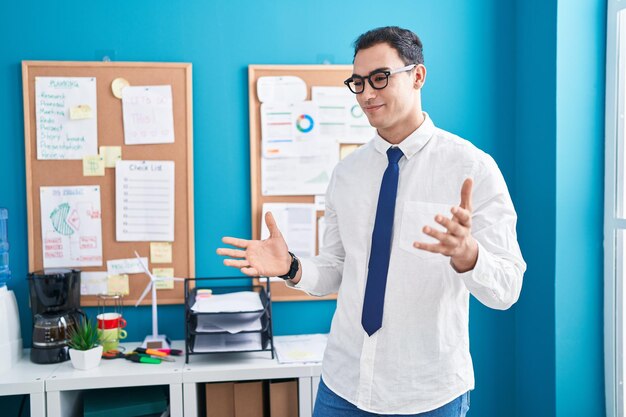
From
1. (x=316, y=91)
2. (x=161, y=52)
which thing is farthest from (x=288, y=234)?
(x=161, y=52)

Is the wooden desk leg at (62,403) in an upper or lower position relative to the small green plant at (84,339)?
lower

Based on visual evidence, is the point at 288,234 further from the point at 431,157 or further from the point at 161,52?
the point at 431,157

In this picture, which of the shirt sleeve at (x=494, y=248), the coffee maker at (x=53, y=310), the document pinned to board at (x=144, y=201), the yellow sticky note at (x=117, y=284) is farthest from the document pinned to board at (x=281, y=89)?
the shirt sleeve at (x=494, y=248)

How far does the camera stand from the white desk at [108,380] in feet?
6.98

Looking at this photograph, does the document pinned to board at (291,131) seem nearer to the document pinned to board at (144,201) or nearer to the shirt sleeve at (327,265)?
the document pinned to board at (144,201)

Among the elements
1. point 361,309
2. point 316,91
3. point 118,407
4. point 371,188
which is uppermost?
point 316,91

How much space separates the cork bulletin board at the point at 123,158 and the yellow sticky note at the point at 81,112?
43mm

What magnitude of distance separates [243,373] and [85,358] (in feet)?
1.88

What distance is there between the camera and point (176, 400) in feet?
7.20

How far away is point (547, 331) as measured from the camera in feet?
7.89

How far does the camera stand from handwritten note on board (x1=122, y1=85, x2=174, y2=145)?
100.0 inches

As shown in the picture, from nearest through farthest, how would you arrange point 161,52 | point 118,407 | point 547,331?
point 118,407, point 547,331, point 161,52

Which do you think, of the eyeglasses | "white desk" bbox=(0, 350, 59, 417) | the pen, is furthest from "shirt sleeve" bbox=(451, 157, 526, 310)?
"white desk" bbox=(0, 350, 59, 417)

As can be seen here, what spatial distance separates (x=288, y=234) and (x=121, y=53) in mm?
1036
